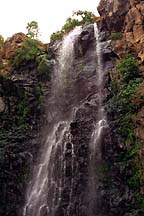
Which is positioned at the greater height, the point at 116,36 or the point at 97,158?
the point at 116,36

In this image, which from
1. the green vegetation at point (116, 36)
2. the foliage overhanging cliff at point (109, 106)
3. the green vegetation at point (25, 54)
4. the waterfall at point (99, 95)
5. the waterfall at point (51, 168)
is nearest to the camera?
the waterfall at point (51, 168)

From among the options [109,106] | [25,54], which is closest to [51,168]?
[109,106]

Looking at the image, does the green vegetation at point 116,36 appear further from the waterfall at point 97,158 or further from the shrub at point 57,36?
the shrub at point 57,36

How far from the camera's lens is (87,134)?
17.2 metres

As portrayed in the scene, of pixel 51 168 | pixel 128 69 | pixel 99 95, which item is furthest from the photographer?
pixel 99 95

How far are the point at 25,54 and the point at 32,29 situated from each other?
15.1 feet

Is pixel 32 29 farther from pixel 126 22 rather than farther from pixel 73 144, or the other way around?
pixel 73 144

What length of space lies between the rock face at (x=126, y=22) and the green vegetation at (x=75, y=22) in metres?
2.45

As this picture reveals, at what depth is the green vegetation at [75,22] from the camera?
83.6 feet

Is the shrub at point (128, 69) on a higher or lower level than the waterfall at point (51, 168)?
higher

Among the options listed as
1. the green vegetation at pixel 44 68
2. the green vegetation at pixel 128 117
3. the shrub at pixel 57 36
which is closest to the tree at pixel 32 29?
the shrub at pixel 57 36

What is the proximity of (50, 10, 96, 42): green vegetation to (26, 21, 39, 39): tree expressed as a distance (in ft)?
4.20

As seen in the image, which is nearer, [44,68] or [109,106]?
[109,106]

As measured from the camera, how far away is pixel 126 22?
70.8 ft
